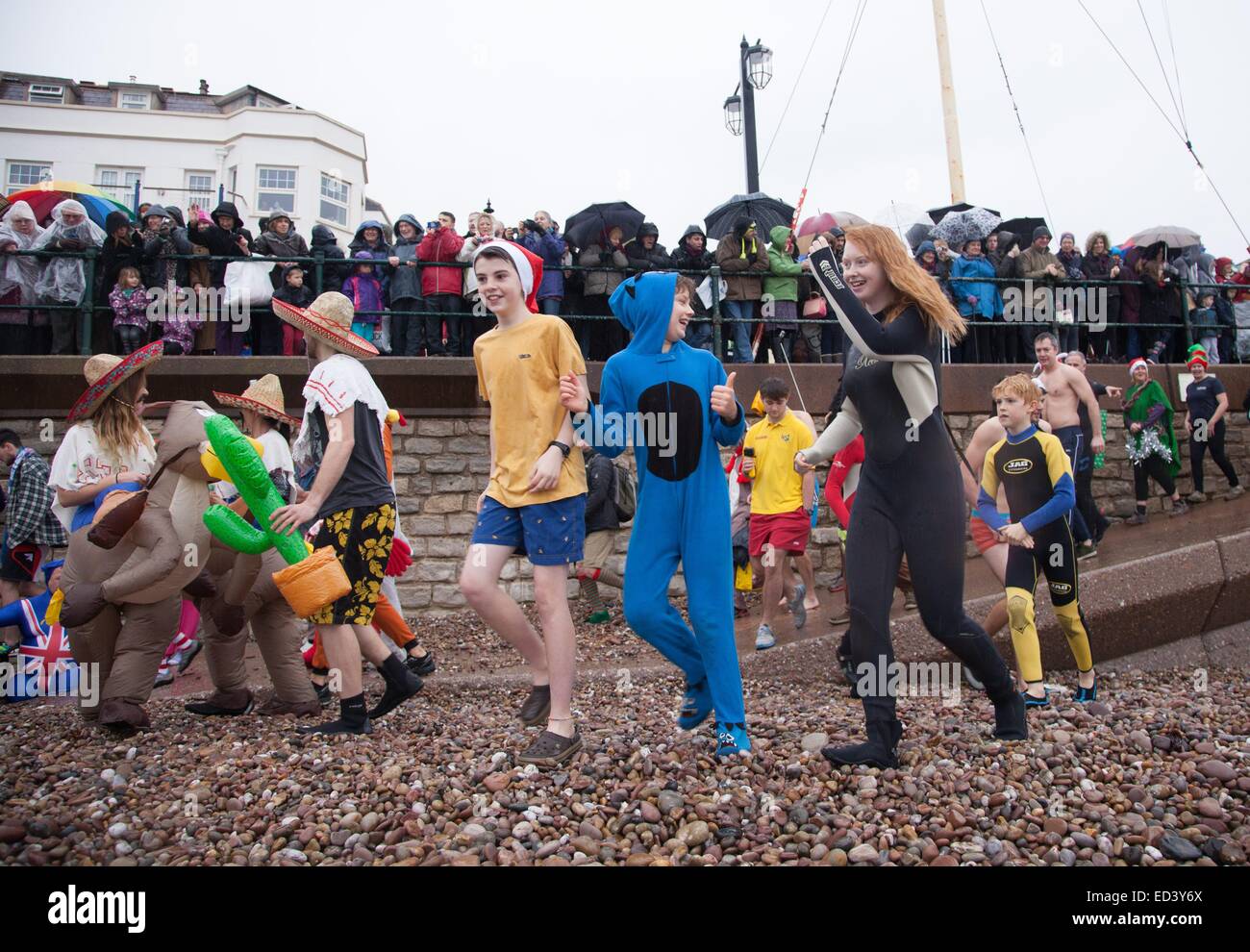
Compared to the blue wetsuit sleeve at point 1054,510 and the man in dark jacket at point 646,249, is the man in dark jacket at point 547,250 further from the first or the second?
the blue wetsuit sleeve at point 1054,510

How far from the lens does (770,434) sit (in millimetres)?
7336

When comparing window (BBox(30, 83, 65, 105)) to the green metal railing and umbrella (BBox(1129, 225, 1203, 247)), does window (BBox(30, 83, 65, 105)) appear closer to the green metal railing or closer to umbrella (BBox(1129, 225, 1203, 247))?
the green metal railing

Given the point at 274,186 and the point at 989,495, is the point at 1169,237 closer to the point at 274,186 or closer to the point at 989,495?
the point at 989,495

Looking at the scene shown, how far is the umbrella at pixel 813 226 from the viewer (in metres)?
12.7

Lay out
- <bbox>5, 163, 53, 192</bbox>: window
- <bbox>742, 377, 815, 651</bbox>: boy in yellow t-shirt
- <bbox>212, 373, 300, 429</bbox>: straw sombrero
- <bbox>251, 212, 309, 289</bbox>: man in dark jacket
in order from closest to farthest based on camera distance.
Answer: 1. <bbox>212, 373, 300, 429</bbox>: straw sombrero
2. <bbox>742, 377, 815, 651</bbox>: boy in yellow t-shirt
3. <bbox>251, 212, 309, 289</bbox>: man in dark jacket
4. <bbox>5, 163, 53, 192</bbox>: window

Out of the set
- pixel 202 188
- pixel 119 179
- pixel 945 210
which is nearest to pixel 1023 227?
pixel 945 210

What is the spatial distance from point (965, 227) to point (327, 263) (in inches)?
299

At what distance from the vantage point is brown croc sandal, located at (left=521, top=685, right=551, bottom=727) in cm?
434

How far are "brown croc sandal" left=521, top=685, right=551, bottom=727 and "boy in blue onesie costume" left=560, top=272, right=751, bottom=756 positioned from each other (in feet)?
2.41

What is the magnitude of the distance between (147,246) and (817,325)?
701 cm

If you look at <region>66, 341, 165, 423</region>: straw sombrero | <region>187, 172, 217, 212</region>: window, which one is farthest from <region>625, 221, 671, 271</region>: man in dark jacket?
<region>187, 172, 217, 212</region>: window

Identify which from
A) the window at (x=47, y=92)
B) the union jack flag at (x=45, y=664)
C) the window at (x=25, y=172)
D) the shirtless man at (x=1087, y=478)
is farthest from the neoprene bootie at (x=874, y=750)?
the window at (x=47, y=92)

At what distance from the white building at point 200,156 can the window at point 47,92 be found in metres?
Result: 1.39
